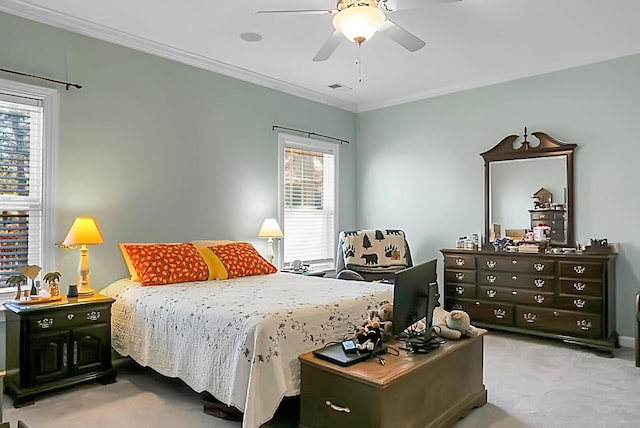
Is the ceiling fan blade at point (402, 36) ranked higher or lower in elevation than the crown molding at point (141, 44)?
lower

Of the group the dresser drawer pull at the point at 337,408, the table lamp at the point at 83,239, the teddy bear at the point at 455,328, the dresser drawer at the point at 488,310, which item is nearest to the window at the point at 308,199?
the dresser drawer at the point at 488,310

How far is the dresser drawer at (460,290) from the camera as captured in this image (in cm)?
493

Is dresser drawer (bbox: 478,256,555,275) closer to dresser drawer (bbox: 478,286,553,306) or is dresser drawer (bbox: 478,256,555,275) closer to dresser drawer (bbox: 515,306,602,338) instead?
dresser drawer (bbox: 478,286,553,306)

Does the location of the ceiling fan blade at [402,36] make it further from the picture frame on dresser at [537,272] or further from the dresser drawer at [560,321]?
the dresser drawer at [560,321]

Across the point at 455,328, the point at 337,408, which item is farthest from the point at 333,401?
the point at 455,328

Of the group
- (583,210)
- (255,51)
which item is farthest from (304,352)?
(583,210)

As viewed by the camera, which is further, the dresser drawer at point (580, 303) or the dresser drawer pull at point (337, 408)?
the dresser drawer at point (580, 303)

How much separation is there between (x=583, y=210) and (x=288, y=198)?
3.31 m

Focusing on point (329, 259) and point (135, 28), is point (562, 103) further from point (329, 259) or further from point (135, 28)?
point (135, 28)

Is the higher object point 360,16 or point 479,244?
point 360,16

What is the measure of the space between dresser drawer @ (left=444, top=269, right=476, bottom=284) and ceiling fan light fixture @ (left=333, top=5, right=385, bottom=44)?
3114 millimetres

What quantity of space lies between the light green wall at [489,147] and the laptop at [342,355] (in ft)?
10.8

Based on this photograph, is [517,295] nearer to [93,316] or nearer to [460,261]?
[460,261]

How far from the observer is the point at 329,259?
6176 millimetres
